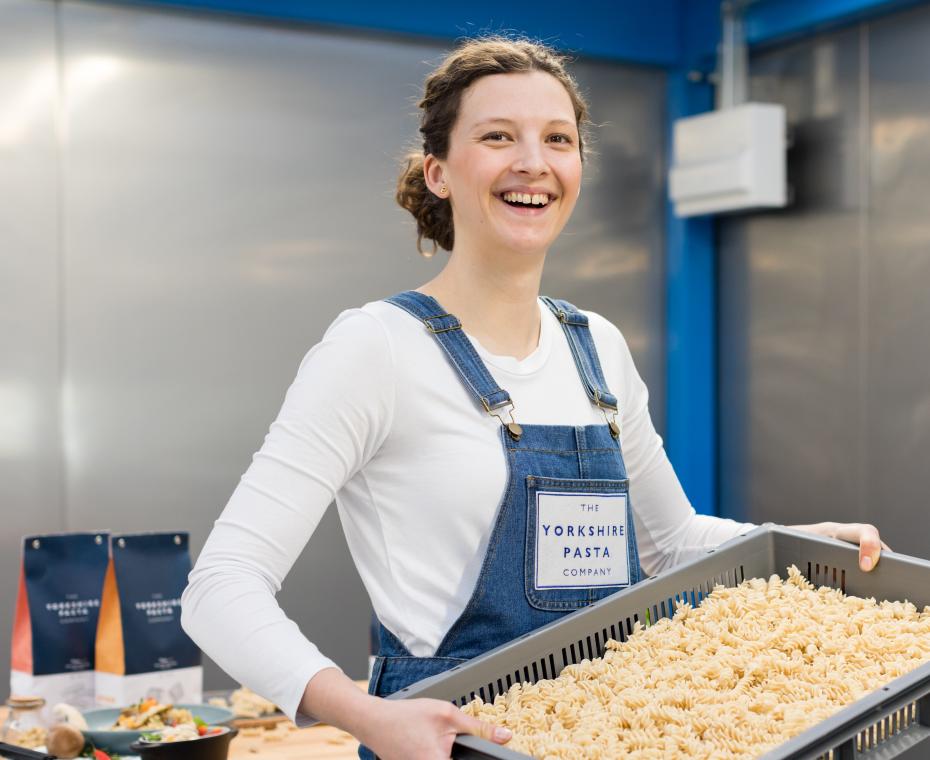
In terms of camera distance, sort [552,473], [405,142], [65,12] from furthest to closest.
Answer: [405,142], [65,12], [552,473]

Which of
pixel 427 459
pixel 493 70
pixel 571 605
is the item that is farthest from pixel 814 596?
pixel 493 70

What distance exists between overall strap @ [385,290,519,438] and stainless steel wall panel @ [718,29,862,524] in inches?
88.4

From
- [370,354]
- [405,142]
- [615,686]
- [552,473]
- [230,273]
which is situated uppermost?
[405,142]

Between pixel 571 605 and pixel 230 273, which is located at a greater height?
pixel 230 273

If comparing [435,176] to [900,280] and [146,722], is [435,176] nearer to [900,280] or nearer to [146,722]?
[146,722]

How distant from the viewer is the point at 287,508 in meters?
1.22

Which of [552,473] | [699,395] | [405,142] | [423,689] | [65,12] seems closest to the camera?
[423,689]

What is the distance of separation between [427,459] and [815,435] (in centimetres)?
243

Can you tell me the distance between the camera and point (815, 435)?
138 inches

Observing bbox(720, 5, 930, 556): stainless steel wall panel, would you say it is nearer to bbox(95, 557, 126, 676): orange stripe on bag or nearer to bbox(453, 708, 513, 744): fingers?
bbox(95, 557, 126, 676): orange stripe on bag

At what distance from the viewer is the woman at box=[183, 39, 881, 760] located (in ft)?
4.02

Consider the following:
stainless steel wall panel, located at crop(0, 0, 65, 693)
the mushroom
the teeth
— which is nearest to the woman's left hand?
the teeth

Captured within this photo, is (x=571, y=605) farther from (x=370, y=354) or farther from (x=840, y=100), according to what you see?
(x=840, y=100)

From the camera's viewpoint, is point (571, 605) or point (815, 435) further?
point (815, 435)
